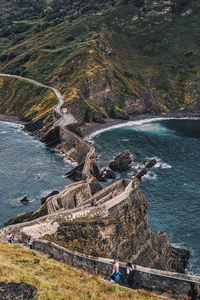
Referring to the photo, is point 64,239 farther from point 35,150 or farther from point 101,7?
point 101,7

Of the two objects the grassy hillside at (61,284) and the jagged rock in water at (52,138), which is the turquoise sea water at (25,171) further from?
the grassy hillside at (61,284)

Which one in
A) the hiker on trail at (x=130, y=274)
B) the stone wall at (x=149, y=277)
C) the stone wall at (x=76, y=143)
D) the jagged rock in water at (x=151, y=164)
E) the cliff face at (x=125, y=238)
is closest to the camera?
the stone wall at (x=149, y=277)

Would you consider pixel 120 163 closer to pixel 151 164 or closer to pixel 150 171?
pixel 150 171

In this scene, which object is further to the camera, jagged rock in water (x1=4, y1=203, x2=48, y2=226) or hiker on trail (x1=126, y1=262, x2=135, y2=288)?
jagged rock in water (x1=4, y1=203, x2=48, y2=226)

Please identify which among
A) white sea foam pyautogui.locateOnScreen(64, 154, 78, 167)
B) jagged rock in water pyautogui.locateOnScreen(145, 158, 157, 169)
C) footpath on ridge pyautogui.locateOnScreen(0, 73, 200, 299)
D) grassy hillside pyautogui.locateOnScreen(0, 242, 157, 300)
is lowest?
jagged rock in water pyautogui.locateOnScreen(145, 158, 157, 169)

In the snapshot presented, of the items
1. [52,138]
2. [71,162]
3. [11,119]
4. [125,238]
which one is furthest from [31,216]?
[11,119]

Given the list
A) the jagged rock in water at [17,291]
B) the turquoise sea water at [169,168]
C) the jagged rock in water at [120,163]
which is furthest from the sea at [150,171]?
the jagged rock in water at [17,291]

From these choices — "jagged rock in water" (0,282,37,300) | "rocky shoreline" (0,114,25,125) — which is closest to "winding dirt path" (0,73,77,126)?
"rocky shoreline" (0,114,25,125)

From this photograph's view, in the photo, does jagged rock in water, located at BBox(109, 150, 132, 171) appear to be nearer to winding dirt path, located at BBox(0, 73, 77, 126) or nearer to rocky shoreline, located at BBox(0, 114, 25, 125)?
winding dirt path, located at BBox(0, 73, 77, 126)
